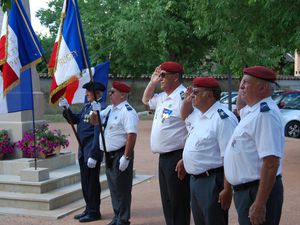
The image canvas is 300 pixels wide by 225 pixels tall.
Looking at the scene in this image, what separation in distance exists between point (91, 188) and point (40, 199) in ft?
2.75

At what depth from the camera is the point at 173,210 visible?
5262 mm

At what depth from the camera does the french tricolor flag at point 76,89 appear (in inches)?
→ 273

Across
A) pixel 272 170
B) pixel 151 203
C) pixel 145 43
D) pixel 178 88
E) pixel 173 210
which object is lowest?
pixel 151 203

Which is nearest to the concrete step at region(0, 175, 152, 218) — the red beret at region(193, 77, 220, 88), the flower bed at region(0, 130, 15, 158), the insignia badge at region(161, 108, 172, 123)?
the flower bed at region(0, 130, 15, 158)

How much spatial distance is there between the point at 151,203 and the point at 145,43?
44.5ft

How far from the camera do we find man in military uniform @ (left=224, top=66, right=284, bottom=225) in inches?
137

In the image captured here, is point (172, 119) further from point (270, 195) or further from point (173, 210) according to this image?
point (270, 195)

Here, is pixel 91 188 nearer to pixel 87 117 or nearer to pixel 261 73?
pixel 87 117

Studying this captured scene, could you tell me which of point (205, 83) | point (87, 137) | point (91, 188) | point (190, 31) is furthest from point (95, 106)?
point (190, 31)

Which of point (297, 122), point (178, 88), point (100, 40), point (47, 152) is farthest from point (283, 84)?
point (178, 88)

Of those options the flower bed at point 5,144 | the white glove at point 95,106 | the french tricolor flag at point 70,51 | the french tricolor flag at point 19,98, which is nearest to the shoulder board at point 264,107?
the white glove at point 95,106

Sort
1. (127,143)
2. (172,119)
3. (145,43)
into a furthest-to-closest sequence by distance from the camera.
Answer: (145,43), (127,143), (172,119)

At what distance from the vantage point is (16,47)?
7539 mm

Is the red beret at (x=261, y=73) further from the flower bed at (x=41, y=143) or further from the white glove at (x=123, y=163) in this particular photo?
the flower bed at (x=41, y=143)
